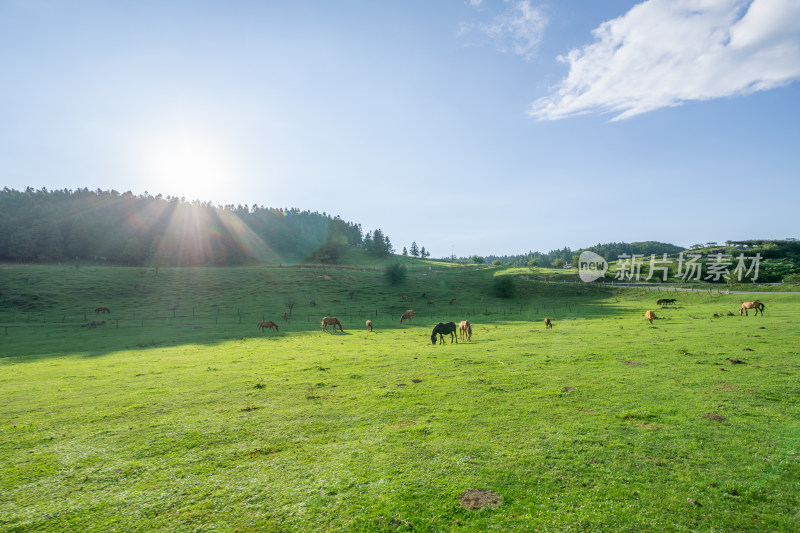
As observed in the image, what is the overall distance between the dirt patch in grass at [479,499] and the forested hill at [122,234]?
127 meters

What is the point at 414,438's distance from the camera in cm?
952

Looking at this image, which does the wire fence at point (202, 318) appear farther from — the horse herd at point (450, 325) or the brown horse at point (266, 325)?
the horse herd at point (450, 325)

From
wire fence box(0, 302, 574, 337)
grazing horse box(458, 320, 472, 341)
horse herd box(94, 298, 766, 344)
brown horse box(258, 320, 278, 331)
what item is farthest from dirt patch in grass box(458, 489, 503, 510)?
wire fence box(0, 302, 574, 337)

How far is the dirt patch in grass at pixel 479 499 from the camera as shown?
6660 mm

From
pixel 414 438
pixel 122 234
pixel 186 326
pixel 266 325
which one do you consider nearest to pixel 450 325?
pixel 414 438

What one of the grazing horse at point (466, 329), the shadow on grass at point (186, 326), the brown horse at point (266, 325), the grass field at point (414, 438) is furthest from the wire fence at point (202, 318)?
the grass field at point (414, 438)

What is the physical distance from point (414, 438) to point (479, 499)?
9.52 feet

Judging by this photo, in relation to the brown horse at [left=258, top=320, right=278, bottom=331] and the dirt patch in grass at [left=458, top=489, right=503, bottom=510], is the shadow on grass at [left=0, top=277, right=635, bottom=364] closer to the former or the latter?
the brown horse at [left=258, top=320, right=278, bottom=331]

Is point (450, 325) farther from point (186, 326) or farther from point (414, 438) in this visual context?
point (186, 326)

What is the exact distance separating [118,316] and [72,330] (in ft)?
41.7

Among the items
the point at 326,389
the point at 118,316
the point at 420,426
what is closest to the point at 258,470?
the point at 420,426

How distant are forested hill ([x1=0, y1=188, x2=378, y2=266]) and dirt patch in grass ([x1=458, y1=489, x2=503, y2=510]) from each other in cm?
12691

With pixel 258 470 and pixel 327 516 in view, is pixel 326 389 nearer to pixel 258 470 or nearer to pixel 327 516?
pixel 258 470

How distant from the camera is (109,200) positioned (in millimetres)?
166875
